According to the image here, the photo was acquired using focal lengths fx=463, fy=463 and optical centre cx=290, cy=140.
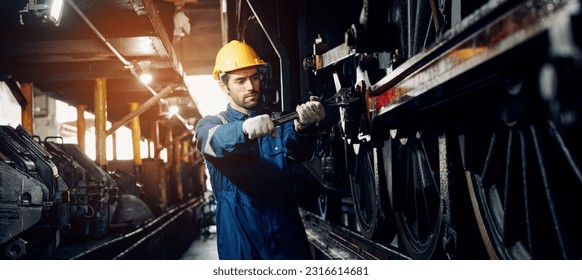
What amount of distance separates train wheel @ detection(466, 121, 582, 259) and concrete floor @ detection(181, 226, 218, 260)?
606 centimetres

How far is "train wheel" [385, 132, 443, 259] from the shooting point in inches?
78.0

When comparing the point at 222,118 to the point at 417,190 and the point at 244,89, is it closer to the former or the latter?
the point at 244,89

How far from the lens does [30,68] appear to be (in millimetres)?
5336

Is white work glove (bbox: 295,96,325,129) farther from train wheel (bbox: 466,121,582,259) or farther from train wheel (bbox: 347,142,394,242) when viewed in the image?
train wheel (bbox: 347,142,394,242)

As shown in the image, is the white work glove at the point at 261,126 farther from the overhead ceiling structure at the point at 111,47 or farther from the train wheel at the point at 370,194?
Answer: the overhead ceiling structure at the point at 111,47

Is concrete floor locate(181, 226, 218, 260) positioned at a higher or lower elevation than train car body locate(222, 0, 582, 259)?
lower

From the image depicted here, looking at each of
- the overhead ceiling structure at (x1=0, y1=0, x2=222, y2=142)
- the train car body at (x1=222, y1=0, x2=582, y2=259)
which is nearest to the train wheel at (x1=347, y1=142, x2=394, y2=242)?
the train car body at (x1=222, y1=0, x2=582, y2=259)

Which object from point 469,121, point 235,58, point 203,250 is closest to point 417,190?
point 469,121

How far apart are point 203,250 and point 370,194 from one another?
602 centimetres

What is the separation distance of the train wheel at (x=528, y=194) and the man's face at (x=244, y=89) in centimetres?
107

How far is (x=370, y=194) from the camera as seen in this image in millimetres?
2934

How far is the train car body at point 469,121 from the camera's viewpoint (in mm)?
810

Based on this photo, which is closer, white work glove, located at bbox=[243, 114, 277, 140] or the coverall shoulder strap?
white work glove, located at bbox=[243, 114, 277, 140]
